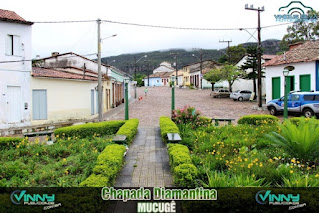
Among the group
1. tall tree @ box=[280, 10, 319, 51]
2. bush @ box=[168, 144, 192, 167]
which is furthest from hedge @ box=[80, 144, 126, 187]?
tall tree @ box=[280, 10, 319, 51]

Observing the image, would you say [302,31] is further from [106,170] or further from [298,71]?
[106,170]

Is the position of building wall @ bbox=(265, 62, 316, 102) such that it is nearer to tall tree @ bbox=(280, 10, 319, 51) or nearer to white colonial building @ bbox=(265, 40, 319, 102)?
white colonial building @ bbox=(265, 40, 319, 102)

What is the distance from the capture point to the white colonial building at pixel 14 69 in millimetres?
18109

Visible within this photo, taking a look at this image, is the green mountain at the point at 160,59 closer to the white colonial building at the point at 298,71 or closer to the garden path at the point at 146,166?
the white colonial building at the point at 298,71

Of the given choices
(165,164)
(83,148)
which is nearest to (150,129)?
(83,148)

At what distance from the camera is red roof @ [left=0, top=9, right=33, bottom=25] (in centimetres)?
1797

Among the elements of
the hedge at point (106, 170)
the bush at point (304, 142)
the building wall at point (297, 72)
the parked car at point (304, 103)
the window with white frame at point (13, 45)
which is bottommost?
the hedge at point (106, 170)

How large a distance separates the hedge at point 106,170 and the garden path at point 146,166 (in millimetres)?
357

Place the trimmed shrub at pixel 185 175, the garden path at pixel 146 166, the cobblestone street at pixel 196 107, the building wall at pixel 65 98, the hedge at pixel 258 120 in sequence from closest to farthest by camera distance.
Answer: the trimmed shrub at pixel 185 175 < the garden path at pixel 146 166 < the hedge at pixel 258 120 < the building wall at pixel 65 98 < the cobblestone street at pixel 196 107

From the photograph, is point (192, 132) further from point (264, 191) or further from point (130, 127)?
point (264, 191)

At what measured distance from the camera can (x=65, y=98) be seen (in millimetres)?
21984

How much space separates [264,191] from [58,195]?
10.9 ft

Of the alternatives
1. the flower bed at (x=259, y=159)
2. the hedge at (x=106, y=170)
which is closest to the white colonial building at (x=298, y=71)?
the flower bed at (x=259, y=159)

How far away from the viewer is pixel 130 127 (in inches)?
491
